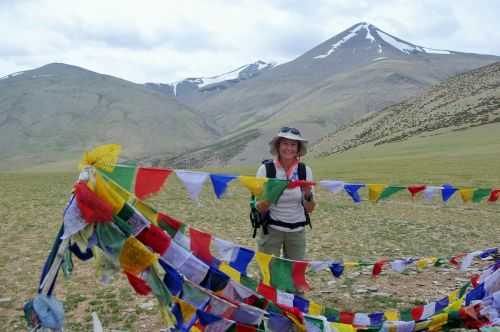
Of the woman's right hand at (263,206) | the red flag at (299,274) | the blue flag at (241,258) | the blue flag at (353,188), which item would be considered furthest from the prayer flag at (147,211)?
the blue flag at (353,188)

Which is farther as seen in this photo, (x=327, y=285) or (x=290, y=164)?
(x=327, y=285)

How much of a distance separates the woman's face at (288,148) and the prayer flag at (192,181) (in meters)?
1.08

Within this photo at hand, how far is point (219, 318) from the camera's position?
4.16 meters

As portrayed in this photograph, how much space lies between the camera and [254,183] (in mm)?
5020

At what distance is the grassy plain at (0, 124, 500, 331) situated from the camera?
21.6 ft

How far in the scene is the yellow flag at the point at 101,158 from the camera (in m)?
4.01

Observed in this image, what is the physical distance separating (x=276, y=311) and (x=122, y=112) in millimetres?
193422

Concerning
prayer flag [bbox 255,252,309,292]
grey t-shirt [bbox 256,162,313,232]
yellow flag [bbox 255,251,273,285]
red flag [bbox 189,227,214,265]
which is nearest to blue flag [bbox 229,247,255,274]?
yellow flag [bbox 255,251,273,285]

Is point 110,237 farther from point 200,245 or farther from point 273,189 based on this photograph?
point 273,189

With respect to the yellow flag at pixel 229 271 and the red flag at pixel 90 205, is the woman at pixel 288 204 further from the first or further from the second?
the red flag at pixel 90 205

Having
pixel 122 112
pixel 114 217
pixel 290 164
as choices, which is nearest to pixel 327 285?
pixel 290 164

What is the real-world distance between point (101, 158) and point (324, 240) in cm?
778

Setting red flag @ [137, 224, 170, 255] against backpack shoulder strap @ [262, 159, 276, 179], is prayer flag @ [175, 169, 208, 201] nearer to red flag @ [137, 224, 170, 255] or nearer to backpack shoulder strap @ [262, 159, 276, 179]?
red flag @ [137, 224, 170, 255]

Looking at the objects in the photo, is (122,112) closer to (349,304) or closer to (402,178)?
(402,178)
